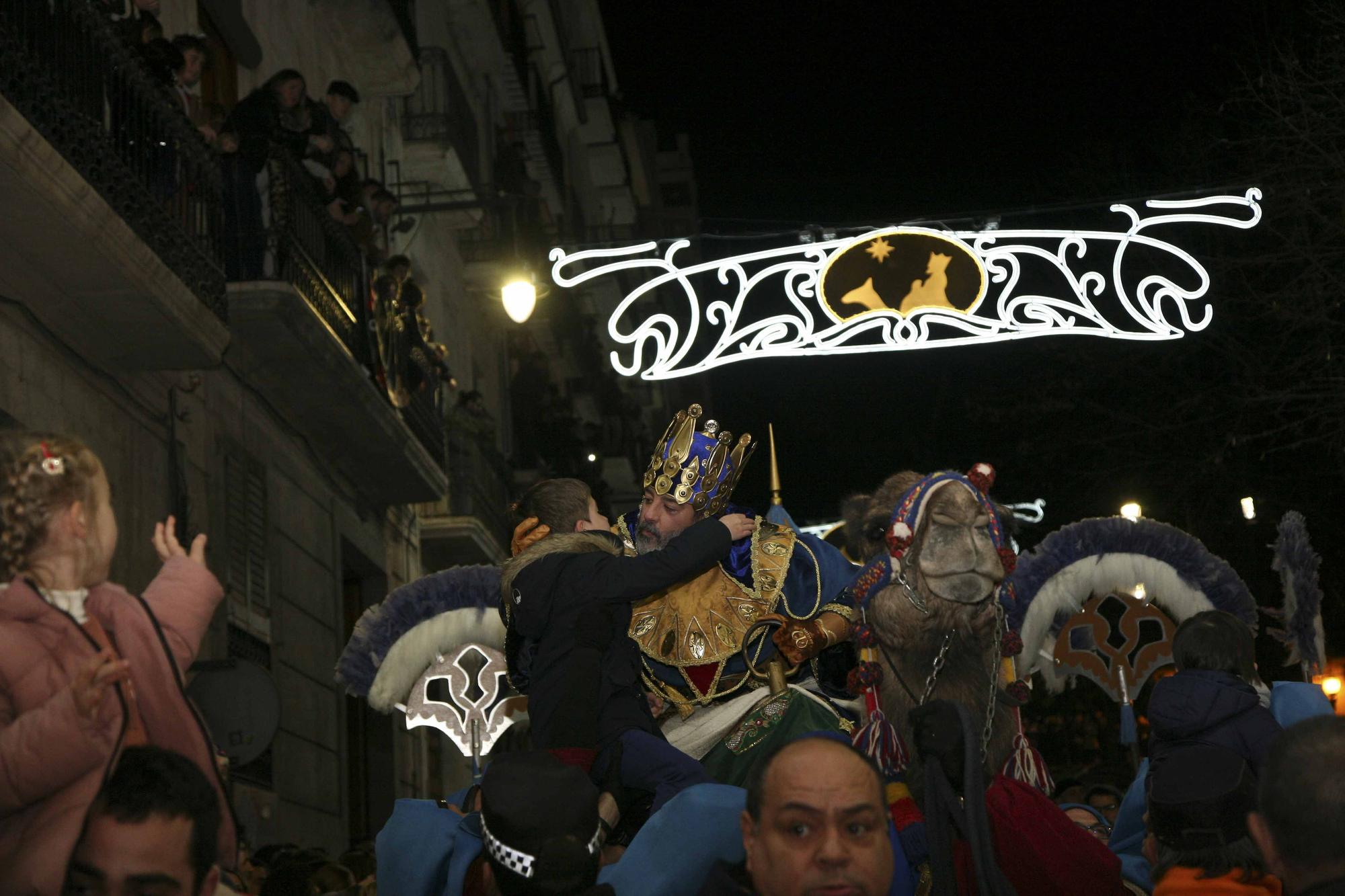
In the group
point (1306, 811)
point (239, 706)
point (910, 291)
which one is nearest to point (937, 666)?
point (1306, 811)

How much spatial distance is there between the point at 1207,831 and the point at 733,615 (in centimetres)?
184

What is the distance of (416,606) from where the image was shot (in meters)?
7.63

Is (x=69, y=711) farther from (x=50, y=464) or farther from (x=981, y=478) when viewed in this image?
(x=981, y=478)

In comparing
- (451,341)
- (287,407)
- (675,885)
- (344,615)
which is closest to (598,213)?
(451,341)

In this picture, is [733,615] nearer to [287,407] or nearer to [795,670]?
[795,670]

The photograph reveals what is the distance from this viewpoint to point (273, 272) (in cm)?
1409

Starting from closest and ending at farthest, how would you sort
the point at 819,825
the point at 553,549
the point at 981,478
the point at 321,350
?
the point at 819,825 < the point at 981,478 < the point at 553,549 < the point at 321,350

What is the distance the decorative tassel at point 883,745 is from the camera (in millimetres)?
5641

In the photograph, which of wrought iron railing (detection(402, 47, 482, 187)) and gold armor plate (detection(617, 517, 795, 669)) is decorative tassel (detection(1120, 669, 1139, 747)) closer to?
gold armor plate (detection(617, 517, 795, 669))

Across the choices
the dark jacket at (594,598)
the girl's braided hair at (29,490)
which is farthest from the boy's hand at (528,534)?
the girl's braided hair at (29,490)

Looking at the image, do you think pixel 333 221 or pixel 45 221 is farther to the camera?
pixel 333 221

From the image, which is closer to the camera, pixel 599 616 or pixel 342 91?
pixel 599 616

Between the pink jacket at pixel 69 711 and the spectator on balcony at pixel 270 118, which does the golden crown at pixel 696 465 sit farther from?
the spectator on balcony at pixel 270 118

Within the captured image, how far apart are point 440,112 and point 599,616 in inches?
646
